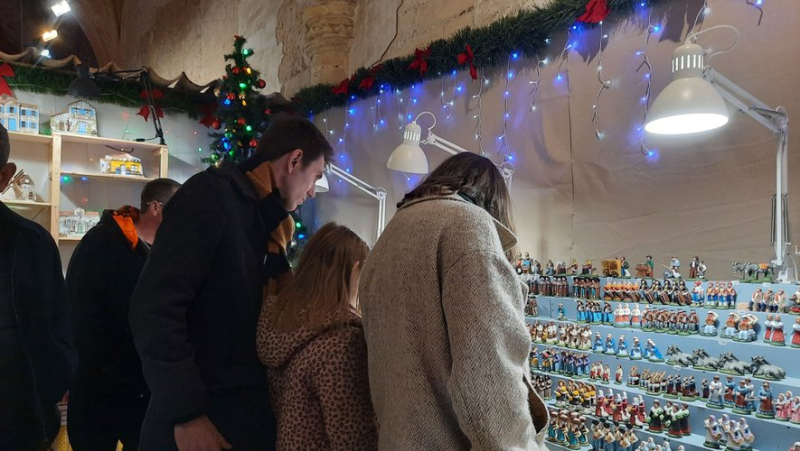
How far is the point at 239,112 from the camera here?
5441 mm

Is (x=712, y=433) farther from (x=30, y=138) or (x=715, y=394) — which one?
(x=30, y=138)

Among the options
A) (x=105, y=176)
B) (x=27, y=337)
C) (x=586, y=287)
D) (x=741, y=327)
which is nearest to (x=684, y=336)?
(x=741, y=327)

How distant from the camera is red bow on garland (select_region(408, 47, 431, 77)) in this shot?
450 centimetres

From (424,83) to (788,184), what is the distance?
2.79 m

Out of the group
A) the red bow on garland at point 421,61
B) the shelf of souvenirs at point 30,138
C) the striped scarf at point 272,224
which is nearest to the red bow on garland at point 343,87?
the red bow on garland at point 421,61

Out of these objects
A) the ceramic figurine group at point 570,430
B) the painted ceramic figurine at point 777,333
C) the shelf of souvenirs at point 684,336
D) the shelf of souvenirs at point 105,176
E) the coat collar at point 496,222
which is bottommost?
the ceramic figurine group at point 570,430

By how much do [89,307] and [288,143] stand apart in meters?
1.24

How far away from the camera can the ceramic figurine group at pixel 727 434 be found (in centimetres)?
219

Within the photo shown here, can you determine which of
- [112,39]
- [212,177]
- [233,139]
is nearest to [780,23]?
[212,177]

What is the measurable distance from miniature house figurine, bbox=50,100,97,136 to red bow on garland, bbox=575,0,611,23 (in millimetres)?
4364

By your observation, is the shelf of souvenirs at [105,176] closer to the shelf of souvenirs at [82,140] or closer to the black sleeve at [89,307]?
the shelf of souvenirs at [82,140]

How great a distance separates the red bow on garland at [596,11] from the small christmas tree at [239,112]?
3.17 meters

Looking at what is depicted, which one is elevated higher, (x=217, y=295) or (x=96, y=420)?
(x=217, y=295)

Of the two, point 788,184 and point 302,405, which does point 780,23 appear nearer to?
point 788,184
